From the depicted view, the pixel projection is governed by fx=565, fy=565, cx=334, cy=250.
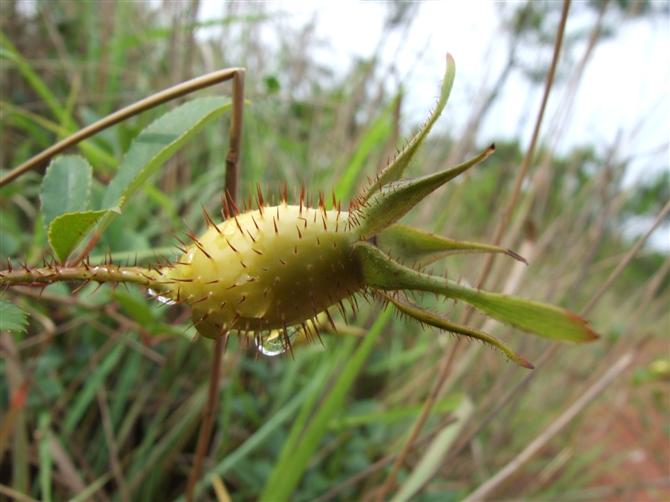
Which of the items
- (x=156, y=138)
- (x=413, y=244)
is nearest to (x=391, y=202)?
(x=413, y=244)

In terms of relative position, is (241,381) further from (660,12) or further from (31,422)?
(660,12)

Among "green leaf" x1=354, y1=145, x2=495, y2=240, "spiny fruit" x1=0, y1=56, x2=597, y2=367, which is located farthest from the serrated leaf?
"green leaf" x1=354, y1=145, x2=495, y2=240

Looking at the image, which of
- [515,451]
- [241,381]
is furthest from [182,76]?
[515,451]

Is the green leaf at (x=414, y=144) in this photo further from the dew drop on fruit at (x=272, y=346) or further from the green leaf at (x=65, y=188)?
the green leaf at (x=65, y=188)

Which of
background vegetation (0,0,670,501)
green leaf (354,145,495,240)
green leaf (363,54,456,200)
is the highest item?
green leaf (363,54,456,200)

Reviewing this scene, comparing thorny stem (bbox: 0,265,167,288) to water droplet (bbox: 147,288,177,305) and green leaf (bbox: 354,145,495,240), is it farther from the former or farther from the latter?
green leaf (bbox: 354,145,495,240)

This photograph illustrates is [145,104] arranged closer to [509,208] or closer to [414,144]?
[414,144]
